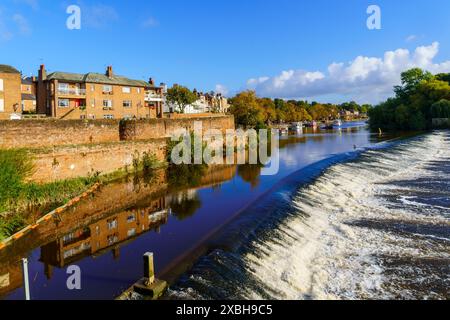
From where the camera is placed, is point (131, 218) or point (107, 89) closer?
point (131, 218)

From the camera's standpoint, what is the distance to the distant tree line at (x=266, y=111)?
165ft

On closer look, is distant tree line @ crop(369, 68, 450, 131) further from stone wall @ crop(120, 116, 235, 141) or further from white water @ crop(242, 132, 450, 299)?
white water @ crop(242, 132, 450, 299)

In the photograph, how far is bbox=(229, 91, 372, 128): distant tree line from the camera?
5038 cm

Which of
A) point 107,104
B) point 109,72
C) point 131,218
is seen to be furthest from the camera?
point 109,72

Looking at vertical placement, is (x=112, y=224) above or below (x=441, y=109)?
below

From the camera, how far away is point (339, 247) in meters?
10.6

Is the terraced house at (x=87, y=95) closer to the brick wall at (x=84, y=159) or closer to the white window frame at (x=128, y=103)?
the white window frame at (x=128, y=103)

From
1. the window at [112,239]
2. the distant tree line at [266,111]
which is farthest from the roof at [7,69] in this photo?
the distant tree line at [266,111]

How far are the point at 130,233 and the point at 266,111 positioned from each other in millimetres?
76018

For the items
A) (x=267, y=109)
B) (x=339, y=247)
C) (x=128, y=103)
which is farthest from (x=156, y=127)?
(x=267, y=109)

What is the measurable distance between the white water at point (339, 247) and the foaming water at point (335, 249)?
0.03 meters

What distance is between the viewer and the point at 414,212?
13.8 metres

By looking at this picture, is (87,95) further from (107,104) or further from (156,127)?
(156,127)
